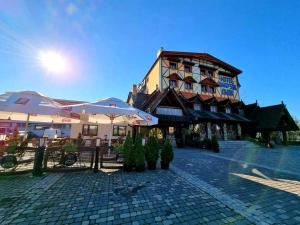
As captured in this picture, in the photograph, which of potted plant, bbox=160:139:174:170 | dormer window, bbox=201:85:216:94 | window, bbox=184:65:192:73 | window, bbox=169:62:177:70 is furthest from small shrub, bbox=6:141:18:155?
dormer window, bbox=201:85:216:94

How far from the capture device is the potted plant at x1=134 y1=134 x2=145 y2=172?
6.55 metres

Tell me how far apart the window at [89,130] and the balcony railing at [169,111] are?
25.3 feet

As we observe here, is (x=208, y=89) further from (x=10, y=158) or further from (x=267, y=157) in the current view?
(x=10, y=158)

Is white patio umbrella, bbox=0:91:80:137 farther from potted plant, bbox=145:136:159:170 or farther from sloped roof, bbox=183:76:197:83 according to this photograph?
sloped roof, bbox=183:76:197:83

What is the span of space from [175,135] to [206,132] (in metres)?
5.26

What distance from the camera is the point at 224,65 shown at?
29.0m

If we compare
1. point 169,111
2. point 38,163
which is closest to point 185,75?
point 169,111

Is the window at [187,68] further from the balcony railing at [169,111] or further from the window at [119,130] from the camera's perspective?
the window at [119,130]

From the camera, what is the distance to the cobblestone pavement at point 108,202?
120 inches

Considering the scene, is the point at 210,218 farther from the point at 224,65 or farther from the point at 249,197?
the point at 224,65

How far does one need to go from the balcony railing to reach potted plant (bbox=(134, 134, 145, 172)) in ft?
35.0

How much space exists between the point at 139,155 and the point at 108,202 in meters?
3.00

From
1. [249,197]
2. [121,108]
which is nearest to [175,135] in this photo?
[121,108]

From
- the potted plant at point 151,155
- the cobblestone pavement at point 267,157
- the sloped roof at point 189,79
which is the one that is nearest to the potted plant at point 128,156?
the potted plant at point 151,155
